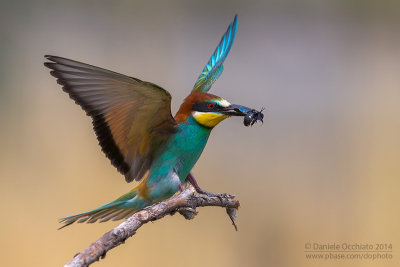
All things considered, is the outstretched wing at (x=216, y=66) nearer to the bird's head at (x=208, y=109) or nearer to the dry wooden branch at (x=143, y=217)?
the bird's head at (x=208, y=109)

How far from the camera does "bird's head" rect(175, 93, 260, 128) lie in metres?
1.46

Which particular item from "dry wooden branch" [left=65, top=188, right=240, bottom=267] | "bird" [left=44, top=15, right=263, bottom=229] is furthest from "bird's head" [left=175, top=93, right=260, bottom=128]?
"dry wooden branch" [left=65, top=188, right=240, bottom=267]

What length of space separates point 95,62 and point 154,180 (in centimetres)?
126

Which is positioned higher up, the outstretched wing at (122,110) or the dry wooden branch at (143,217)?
the outstretched wing at (122,110)

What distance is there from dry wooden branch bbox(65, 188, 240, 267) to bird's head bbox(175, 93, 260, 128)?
0.20 meters

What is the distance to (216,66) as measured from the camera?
1816 mm

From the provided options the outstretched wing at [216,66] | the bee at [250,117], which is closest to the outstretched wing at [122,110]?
the bee at [250,117]

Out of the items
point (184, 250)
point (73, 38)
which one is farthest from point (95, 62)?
point (184, 250)

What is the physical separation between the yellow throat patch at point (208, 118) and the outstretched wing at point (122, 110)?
60 millimetres

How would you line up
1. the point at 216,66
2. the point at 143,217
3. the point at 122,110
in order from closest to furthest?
the point at 143,217 → the point at 122,110 → the point at 216,66

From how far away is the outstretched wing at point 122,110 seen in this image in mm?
1314

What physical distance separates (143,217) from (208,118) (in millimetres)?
512

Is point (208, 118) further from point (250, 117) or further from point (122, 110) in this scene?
point (122, 110)

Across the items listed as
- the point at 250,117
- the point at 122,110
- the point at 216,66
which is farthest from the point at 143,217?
the point at 216,66
